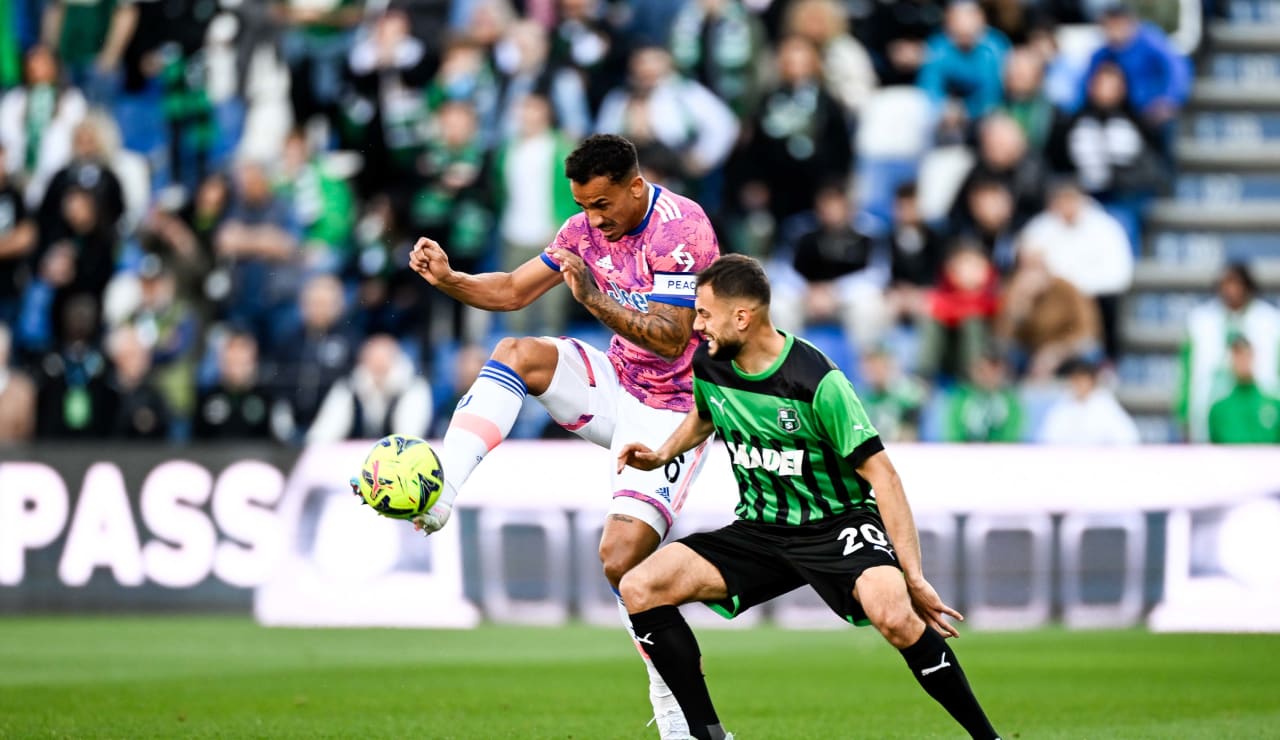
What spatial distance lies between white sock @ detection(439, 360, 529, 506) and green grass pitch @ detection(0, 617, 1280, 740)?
146cm

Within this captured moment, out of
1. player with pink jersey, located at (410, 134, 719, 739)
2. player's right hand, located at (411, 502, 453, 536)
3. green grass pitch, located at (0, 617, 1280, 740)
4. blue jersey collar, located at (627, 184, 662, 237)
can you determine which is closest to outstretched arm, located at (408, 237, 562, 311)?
player with pink jersey, located at (410, 134, 719, 739)

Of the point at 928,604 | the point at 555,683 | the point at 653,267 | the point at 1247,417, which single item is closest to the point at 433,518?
the point at 653,267

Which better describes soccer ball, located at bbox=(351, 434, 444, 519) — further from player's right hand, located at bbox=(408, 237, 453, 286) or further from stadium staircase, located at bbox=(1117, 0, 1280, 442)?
stadium staircase, located at bbox=(1117, 0, 1280, 442)

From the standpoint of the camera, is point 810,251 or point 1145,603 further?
point 810,251

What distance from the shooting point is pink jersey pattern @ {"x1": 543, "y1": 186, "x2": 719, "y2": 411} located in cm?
805

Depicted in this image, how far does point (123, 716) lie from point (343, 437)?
644 centimetres

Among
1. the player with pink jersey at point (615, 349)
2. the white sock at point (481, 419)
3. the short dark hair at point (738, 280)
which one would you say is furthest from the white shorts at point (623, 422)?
the short dark hair at point (738, 280)

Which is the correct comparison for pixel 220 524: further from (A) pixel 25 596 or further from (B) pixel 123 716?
(B) pixel 123 716

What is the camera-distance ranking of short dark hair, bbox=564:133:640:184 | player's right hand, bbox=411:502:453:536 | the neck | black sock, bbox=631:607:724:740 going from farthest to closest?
short dark hair, bbox=564:133:640:184, player's right hand, bbox=411:502:453:536, black sock, bbox=631:607:724:740, the neck

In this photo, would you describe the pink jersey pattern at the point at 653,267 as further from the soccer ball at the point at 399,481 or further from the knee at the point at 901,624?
the knee at the point at 901,624

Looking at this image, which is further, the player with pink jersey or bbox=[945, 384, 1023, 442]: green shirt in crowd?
bbox=[945, 384, 1023, 442]: green shirt in crowd

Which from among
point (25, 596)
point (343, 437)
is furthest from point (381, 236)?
point (25, 596)

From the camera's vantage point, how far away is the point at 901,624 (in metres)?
6.92

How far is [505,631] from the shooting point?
14.4 meters
